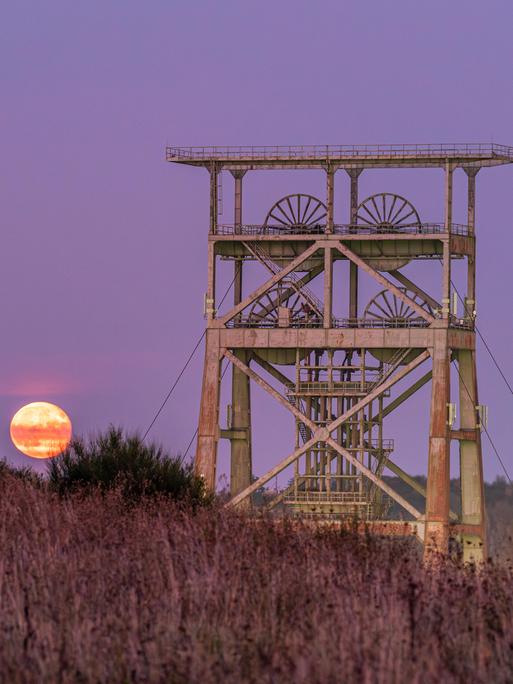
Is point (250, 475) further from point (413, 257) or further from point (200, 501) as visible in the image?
point (200, 501)

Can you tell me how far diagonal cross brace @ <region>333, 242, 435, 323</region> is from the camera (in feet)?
242

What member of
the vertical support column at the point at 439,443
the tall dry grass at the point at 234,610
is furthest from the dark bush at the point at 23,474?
the vertical support column at the point at 439,443

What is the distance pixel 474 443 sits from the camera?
252 ft

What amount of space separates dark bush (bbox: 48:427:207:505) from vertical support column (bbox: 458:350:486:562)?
27.8m

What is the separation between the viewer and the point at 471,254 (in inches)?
3056

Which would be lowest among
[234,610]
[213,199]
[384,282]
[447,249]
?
[234,610]

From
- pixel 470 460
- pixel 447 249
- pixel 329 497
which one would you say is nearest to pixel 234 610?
pixel 329 497

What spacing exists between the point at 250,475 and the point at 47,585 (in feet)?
185

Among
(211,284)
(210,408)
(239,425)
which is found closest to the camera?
(210,408)

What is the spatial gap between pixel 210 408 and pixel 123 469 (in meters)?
29.7

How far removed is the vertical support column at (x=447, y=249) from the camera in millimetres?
74688

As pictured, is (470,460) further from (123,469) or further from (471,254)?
(123,469)

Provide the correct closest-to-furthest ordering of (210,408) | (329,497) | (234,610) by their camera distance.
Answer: (234,610) < (329,497) < (210,408)

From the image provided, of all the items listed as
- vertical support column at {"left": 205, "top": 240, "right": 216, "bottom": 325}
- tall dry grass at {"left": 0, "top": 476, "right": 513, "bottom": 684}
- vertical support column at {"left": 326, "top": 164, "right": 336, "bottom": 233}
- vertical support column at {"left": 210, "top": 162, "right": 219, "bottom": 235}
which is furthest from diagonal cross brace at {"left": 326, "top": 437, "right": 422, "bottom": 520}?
tall dry grass at {"left": 0, "top": 476, "right": 513, "bottom": 684}
